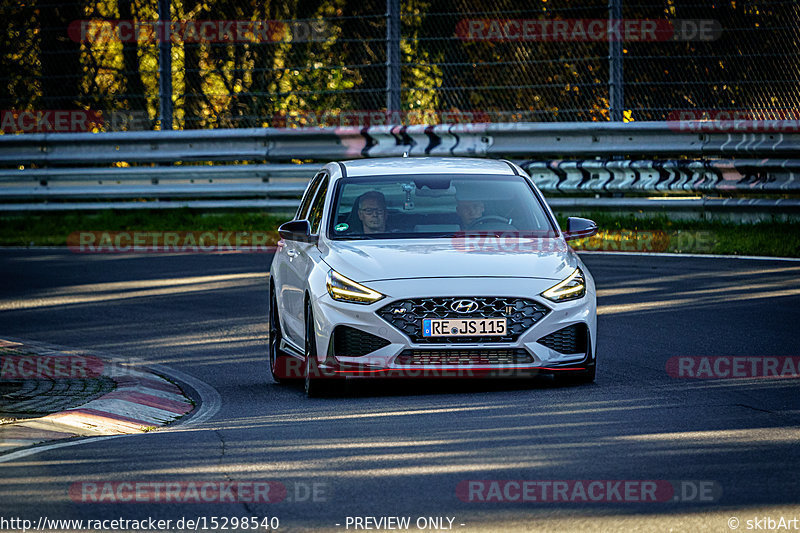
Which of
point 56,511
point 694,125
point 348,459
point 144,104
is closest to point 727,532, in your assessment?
point 348,459

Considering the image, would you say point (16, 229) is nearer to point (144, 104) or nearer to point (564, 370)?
point (144, 104)

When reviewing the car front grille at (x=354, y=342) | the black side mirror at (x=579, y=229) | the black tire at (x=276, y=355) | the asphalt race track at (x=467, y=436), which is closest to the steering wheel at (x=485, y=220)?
the black side mirror at (x=579, y=229)

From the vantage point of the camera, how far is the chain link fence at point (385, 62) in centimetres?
1817

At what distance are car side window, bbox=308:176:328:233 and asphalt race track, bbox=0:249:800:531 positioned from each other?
1191 mm

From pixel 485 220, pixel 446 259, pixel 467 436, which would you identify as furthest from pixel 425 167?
pixel 467 436

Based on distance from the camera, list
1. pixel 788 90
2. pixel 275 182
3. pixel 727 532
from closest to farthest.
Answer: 1. pixel 727 532
2. pixel 788 90
3. pixel 275 182

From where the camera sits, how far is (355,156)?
20.2m

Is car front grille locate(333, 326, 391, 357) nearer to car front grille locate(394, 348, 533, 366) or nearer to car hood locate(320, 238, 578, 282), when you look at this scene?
car front grille locate(394, 348, 533, 366)

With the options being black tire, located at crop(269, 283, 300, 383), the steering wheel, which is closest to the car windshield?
the steering wheel

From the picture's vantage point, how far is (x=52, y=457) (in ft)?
24.4

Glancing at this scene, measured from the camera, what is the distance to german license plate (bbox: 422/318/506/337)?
29.9 ft

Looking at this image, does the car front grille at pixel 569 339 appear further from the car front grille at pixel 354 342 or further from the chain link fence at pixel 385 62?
the chain link fence at pixel 385 62

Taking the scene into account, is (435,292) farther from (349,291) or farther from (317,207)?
(317,207)

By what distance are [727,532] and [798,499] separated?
23.7 inches
